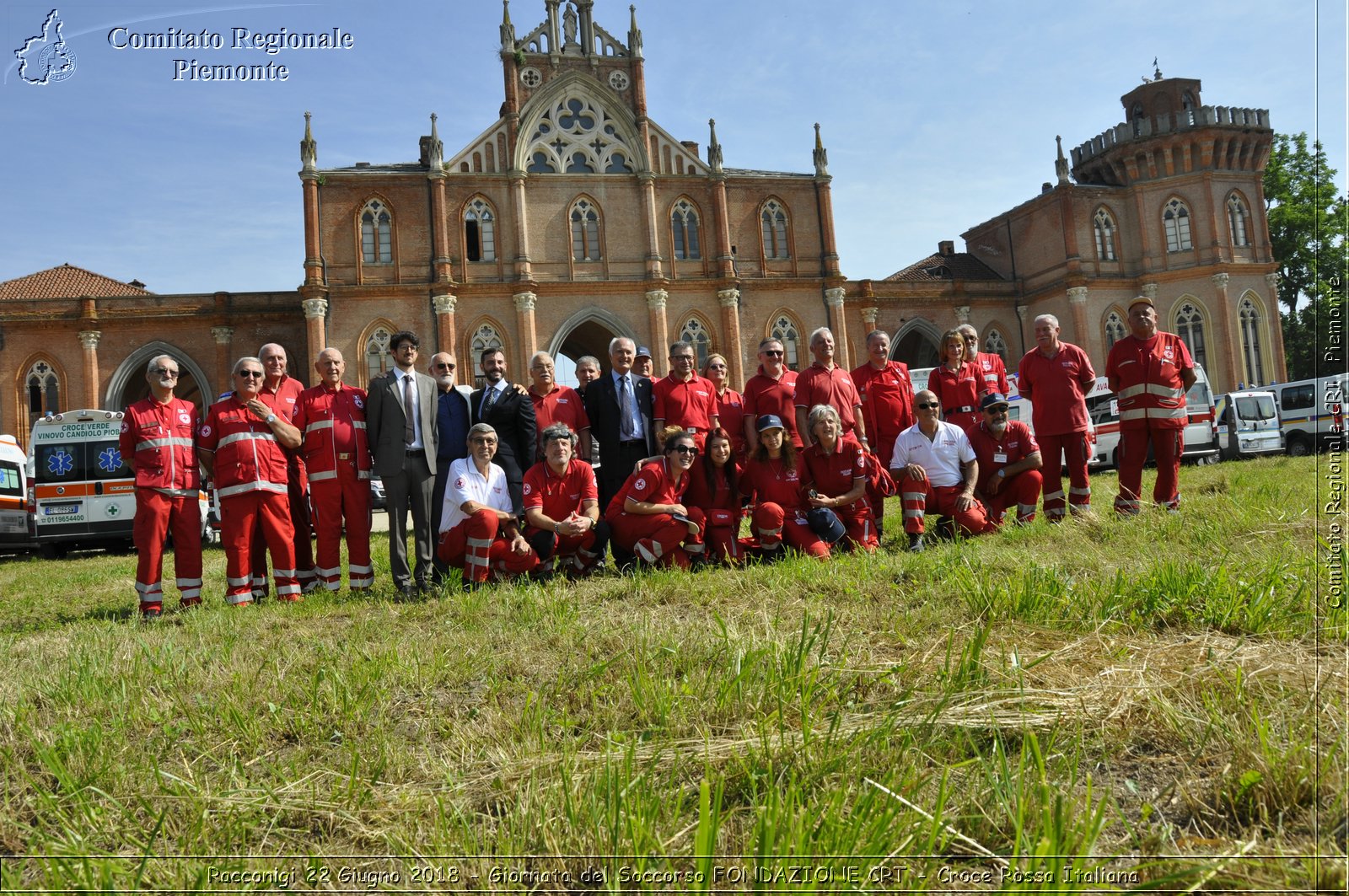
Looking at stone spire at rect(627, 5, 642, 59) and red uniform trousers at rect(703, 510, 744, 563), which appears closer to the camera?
red uniform trousers at rect(703, 510, 744, 563)

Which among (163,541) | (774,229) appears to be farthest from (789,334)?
(163,541)

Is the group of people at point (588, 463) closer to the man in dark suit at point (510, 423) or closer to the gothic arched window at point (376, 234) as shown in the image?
the man in dark suit at point (510, 423)

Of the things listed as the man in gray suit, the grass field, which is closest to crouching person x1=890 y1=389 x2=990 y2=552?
the grass field

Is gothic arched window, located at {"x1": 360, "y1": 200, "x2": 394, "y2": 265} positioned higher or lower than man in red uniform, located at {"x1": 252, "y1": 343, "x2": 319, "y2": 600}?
higher

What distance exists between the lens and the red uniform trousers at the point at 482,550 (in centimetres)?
630

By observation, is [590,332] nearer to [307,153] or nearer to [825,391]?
[307,153]

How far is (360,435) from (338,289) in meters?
25.3

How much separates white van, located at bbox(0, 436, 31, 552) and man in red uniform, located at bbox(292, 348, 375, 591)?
45.9 feet

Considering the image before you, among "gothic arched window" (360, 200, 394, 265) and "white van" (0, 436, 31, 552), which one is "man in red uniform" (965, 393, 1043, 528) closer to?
"white van" (0, 436, 31, 552)

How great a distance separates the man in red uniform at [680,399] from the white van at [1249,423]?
2126 cm

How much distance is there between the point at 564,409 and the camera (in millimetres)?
7750

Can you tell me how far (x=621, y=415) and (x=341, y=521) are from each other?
8.64ft

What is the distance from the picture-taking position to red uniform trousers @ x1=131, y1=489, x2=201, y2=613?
628 cm

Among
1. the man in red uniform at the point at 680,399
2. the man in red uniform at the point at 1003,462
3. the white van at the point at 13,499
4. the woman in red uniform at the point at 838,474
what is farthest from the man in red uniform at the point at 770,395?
the white van at the point at 13,499
